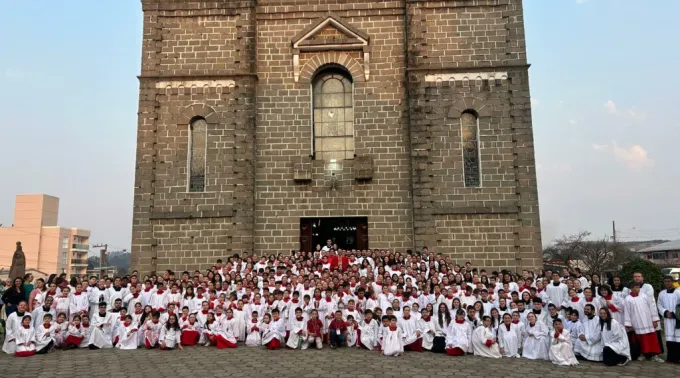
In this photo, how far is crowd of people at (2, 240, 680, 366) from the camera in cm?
1029

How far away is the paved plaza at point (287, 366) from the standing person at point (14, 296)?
1.76 meters

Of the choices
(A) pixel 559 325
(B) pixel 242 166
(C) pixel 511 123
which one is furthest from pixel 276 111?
(A) pixel 559 325

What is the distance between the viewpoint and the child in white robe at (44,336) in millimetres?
11086

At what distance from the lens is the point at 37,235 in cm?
7206

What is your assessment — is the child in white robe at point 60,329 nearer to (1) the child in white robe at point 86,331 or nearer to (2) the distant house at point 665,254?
(1) the child in white robe at point 86,331

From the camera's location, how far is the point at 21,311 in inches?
443

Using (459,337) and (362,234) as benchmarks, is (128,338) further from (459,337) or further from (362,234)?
(362,234)

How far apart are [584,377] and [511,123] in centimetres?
1064

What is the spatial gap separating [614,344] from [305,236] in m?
10.5

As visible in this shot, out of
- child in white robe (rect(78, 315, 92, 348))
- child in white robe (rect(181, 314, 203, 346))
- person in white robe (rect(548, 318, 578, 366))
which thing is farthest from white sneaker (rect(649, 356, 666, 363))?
child in white robe (rect(78, 315, 92, 348))

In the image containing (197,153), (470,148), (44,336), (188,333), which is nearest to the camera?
(44,336)

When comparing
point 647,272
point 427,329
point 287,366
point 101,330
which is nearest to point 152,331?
point 101,330

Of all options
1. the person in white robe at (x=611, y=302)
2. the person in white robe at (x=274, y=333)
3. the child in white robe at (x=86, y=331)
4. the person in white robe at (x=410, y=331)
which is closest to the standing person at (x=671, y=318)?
the person in white robe at (x=611, y=302)

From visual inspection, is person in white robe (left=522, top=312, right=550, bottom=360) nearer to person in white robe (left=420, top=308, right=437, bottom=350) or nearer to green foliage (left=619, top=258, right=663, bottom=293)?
person in white robe (left=420, top=308, right=437, bottom=350)
